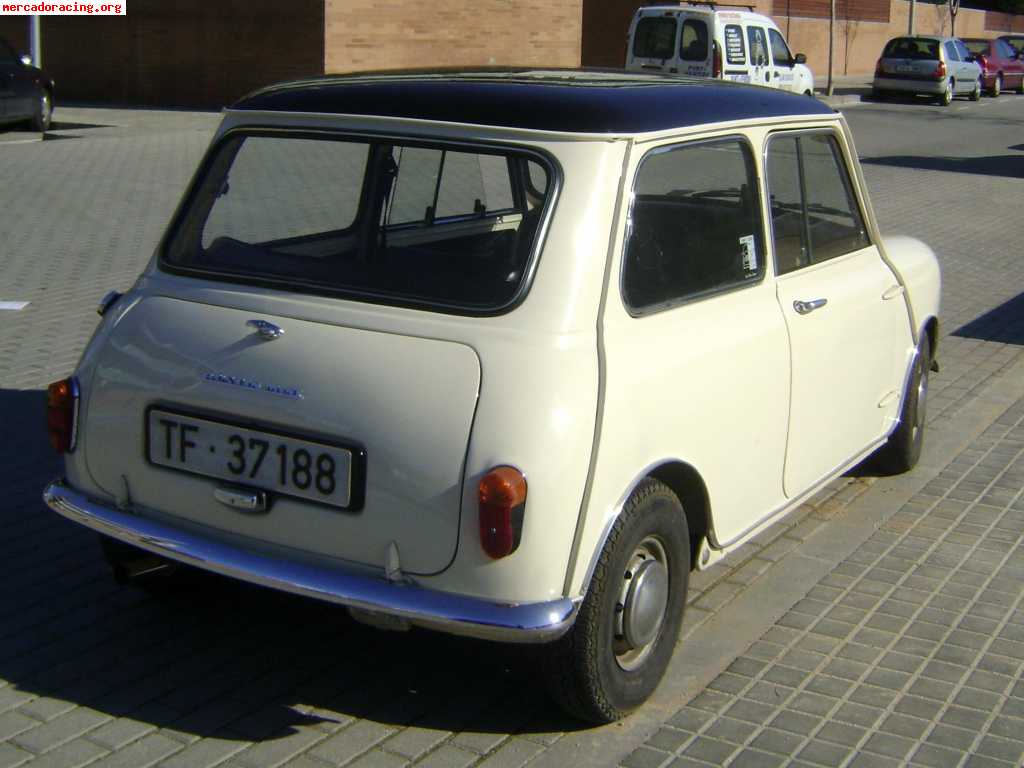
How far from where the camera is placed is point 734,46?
85.0 feet

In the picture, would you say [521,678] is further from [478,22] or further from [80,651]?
[478,22]

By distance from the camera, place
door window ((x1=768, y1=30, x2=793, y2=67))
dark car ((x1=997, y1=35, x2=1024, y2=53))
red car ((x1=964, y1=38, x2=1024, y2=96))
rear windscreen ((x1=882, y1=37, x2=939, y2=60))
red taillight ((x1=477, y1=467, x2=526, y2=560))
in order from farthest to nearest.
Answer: dark car ((x1=997, y1=35, x2=1024, y2=53)) < red car ((x1=964, y1=38, x2=1024, y2=96)) < rear windscreen ((x1=882, y1=37, x2=939, y2=60)) < door window ((x1=768, y1=30, x2=793, y2=67)) < red taillight ((x1=477, y1=467, x2=526, y2=560))

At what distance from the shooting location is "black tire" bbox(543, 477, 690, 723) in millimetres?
3758

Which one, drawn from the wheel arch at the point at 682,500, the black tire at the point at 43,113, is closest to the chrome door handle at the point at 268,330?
the wheel arch at the point at 682,500

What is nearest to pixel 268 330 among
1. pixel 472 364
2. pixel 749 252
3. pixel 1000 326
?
pixel 472 364

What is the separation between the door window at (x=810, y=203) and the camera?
482 cm

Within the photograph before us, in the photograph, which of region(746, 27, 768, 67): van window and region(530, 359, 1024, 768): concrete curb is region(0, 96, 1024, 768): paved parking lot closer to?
region(530, 359, 1024, 768): concrete curb

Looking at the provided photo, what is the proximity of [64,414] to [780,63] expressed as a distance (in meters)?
25.0

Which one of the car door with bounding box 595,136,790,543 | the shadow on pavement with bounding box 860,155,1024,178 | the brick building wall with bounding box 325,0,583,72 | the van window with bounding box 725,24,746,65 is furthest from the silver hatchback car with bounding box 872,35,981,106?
the car door with bounding box 595,136,790,543

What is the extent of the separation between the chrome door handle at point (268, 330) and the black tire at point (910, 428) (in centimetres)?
321

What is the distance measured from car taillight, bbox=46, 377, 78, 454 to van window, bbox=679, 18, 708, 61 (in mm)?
22704

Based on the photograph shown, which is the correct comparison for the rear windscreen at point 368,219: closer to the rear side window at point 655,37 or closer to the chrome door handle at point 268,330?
the chrome door handle at point 268,330

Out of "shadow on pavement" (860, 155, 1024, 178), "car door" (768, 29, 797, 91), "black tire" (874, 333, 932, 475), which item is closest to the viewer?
"black tire" (874, 333, 932, 475)

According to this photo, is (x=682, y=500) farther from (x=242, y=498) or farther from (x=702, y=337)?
(x=242, y=498)
